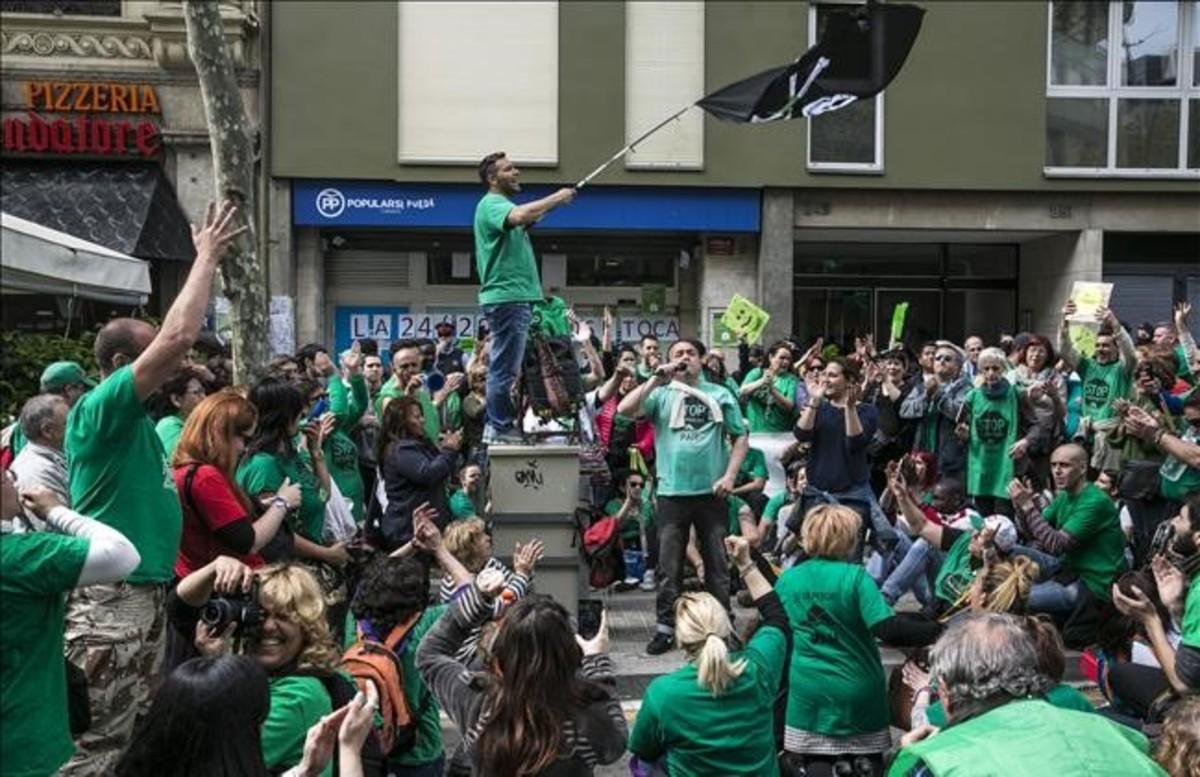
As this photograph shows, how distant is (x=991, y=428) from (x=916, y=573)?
1987 millimetres

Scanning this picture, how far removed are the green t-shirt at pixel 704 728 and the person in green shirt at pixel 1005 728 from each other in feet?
3.36

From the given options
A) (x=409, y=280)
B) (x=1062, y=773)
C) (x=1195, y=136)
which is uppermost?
(x=1195, y=136)

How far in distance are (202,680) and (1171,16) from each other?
19.1 meters

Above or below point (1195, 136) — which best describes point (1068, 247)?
below

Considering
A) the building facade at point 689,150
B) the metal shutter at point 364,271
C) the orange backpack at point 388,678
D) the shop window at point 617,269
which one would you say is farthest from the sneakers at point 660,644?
the metal shutter at point 364,271

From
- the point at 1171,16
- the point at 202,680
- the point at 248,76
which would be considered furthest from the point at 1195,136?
the point at 202,680

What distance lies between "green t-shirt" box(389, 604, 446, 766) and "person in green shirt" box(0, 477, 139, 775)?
1287mm

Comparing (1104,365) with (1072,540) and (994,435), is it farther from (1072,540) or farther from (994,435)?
(1072,540)

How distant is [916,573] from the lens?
7809mm

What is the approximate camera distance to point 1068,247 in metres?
18.6

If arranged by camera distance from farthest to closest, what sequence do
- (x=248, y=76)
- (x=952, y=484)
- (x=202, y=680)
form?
1. (x=248, y=76)
2. (x=952, y=484)
3. (x=202, y=680)

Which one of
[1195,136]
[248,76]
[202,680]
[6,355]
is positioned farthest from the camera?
[1195,136]

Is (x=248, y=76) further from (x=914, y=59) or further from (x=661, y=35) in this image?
(x=914, y=59)

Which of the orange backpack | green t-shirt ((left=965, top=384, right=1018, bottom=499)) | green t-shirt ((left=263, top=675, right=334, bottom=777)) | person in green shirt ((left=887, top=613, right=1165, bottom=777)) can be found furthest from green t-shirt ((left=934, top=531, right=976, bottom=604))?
green t-shirt ((left=263, top=675, right=334, bottom=777))
